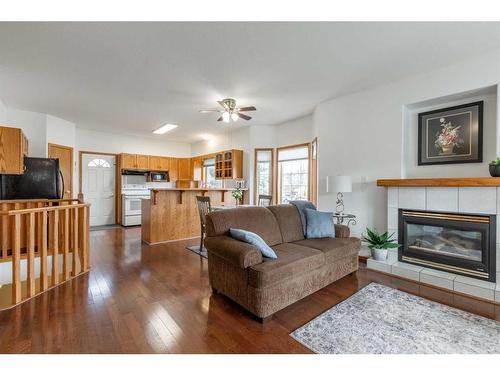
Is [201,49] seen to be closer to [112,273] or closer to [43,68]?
[43,68]

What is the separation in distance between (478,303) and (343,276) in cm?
128

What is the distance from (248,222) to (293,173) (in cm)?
298

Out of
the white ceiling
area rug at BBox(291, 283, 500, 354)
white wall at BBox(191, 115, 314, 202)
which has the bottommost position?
area rug at BBox(291, 283, 500, 354)

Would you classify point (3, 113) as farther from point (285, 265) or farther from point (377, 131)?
point (377, 131)

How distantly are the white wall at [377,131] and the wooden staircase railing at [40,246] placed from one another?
378 centimetres

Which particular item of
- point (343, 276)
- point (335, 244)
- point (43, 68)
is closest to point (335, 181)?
point (335, 244)

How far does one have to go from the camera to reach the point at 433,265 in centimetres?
296

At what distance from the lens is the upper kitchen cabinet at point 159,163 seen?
721 cm

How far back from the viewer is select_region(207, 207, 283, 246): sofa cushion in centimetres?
256

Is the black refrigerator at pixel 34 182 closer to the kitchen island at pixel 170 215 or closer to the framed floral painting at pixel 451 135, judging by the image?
the kitchen island at pixel 170 215

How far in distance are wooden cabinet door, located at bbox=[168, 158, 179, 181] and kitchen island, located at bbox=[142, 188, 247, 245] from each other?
2.72m

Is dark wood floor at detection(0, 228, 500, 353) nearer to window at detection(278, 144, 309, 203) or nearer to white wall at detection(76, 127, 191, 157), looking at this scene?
window at detection(278, 144, 309, 203)

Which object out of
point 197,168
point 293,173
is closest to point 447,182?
point 293,173

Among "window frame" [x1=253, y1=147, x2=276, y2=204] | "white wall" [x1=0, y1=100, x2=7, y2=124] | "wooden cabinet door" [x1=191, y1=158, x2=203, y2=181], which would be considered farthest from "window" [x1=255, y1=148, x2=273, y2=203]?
"white wall" [x1=0, y1=100, x2=7, y2=124]
